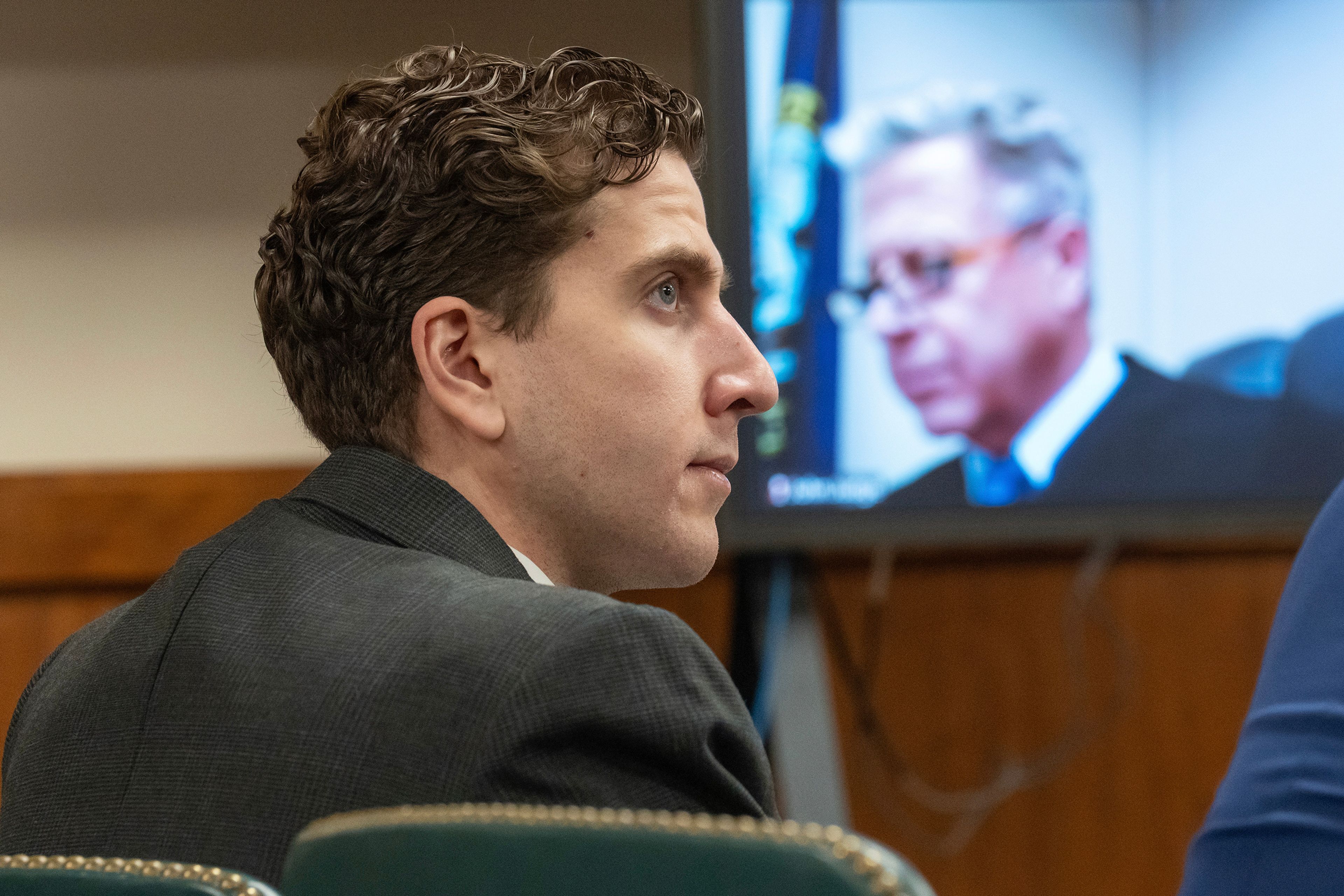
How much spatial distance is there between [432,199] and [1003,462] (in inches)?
48.4

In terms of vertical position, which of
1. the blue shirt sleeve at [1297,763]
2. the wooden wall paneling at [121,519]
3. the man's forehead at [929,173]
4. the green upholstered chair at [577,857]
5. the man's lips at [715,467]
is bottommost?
the wooden wall paneling at [121,519]

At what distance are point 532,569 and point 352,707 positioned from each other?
30 cm

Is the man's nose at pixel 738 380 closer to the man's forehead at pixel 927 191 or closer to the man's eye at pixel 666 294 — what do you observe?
the man's eye at pixel 666 294

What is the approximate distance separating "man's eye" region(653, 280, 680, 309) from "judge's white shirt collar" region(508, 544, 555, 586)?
0.21 m

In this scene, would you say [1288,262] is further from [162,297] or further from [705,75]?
[162,297]

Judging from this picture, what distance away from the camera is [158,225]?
229 cm

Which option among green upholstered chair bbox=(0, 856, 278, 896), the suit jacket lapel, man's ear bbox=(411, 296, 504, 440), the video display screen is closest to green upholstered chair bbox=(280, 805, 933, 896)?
green upholstered chair bbox=(0, 856, 278, 896)

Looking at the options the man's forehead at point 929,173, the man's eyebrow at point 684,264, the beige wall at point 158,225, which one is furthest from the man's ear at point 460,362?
the beige wall at point 158,225

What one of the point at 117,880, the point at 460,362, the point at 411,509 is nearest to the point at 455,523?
the point at 411,509

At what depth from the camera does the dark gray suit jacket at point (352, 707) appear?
0.63 metres

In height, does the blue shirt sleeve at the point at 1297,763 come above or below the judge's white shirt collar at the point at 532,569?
below

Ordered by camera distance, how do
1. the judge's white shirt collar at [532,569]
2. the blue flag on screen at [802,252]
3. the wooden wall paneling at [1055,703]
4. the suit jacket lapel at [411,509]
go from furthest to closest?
the wooden wall paneling at [1055,703] → the blue flag on screen at [802,252] → the judge's white shirt collar at [532,569] → the suit jacket lapel at [411,509]

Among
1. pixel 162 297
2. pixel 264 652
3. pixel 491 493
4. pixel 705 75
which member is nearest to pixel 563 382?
pixel 491 493

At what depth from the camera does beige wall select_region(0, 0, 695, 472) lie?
7.50ft
